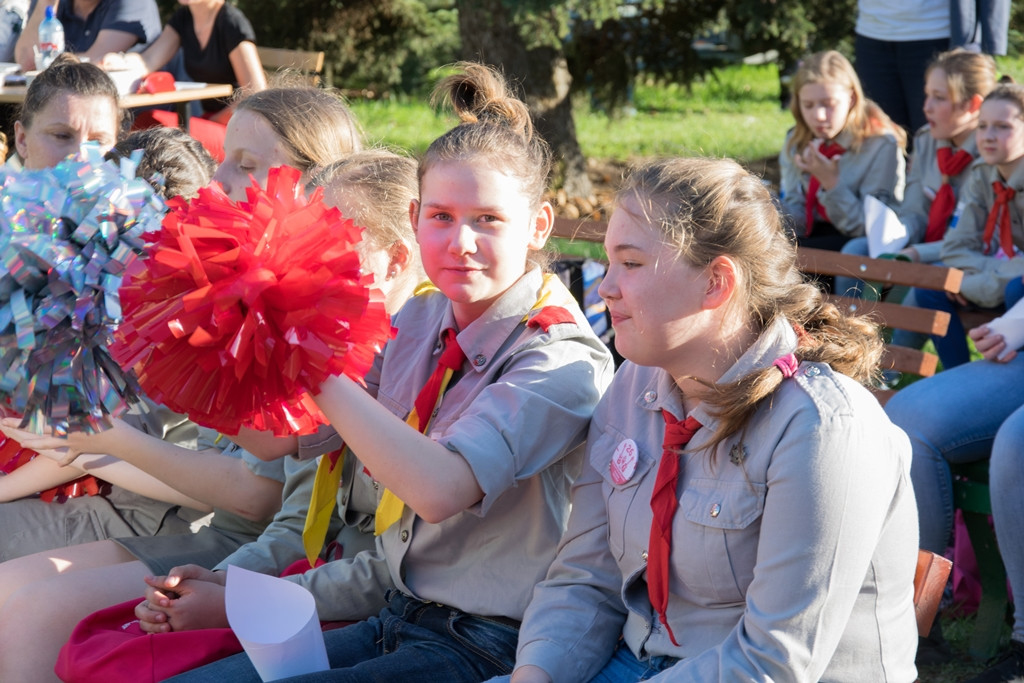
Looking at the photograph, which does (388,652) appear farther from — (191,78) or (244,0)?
(244,0)

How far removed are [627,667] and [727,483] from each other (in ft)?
1.39

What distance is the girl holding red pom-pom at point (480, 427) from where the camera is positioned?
204 centimetres

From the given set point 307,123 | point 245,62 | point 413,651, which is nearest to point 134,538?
point 413,651

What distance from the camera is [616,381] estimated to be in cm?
216

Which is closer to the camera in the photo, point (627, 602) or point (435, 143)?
point (627, 602)

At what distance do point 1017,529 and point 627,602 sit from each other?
1.33m

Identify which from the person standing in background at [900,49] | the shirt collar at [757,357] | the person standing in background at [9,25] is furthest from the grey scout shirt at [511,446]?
the person standing in background at [9,25]

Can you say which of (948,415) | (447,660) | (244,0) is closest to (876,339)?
(447,660)

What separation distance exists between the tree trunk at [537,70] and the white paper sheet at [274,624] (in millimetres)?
6113

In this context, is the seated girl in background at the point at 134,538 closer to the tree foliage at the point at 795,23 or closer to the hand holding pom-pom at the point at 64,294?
the hand holding pom-pom at the point at 64,294

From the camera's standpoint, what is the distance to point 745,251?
75.4 inches

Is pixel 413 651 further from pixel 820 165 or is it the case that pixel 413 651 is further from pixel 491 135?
pixel 820 165

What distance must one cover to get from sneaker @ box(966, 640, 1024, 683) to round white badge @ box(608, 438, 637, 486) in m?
1.24

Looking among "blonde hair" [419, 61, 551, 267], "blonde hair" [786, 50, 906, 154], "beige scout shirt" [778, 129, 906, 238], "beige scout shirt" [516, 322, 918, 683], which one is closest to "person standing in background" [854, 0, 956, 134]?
"blonde hair" [786, 50, 906, 154]
